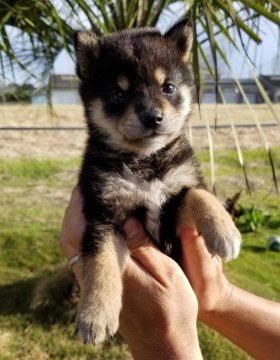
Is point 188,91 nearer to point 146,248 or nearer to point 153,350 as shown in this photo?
point 146,248

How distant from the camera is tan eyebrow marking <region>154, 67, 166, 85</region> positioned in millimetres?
2329

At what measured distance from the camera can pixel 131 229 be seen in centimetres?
224

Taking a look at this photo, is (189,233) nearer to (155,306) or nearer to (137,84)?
(155,306)

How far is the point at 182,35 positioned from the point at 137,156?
2.16 feet

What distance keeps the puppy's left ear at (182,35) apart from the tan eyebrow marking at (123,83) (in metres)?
0.40

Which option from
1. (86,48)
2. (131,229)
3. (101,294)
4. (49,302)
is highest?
(86,48)

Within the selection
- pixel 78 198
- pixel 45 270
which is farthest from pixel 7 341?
pixel 78 198

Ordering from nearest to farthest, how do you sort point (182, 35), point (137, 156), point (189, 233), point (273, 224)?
point (189, 233) → point (137, 156) → point (182, 35) → point (273, 224)

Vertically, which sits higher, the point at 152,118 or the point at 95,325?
the point at 152,118

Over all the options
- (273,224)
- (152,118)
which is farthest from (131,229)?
Answer: (273,224)

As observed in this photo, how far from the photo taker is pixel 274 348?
7.82 ft

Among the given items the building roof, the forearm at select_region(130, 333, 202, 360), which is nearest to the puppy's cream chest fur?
the forearm at select_region(130, 333, 202, 360)

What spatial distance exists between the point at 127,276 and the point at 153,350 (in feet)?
1.00

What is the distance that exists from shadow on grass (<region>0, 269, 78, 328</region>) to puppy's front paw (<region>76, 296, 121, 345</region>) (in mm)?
2202
